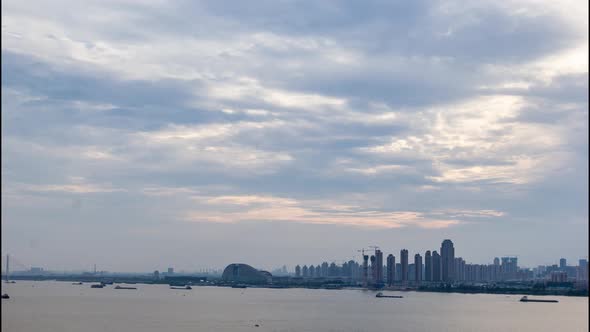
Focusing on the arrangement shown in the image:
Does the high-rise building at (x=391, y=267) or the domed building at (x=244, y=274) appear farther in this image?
the domed building at (x=244, y=274)

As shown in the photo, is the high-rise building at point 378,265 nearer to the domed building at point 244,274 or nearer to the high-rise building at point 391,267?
the high-rise building at point 391,267

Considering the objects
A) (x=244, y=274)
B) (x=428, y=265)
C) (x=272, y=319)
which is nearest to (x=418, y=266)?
(x=428, y=265)

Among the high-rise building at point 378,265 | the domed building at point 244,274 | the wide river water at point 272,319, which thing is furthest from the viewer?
the domed building at point 244,274

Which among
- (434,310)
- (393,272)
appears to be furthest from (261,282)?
(434,310)

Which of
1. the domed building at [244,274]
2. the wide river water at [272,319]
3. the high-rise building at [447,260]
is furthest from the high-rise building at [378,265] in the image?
the wide river water at [272,319]

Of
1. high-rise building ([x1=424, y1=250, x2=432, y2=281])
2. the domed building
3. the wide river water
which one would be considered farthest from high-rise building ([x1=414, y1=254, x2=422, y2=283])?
the wide river water

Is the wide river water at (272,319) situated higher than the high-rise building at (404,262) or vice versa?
the high-rise building at (404,262)

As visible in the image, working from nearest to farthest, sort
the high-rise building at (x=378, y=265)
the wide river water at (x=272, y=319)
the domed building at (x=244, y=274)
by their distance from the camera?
the wide river water at (x=272, y=319)
the high-rise building at (x=378, y=265)
the domed building at (x=244, y=274)
